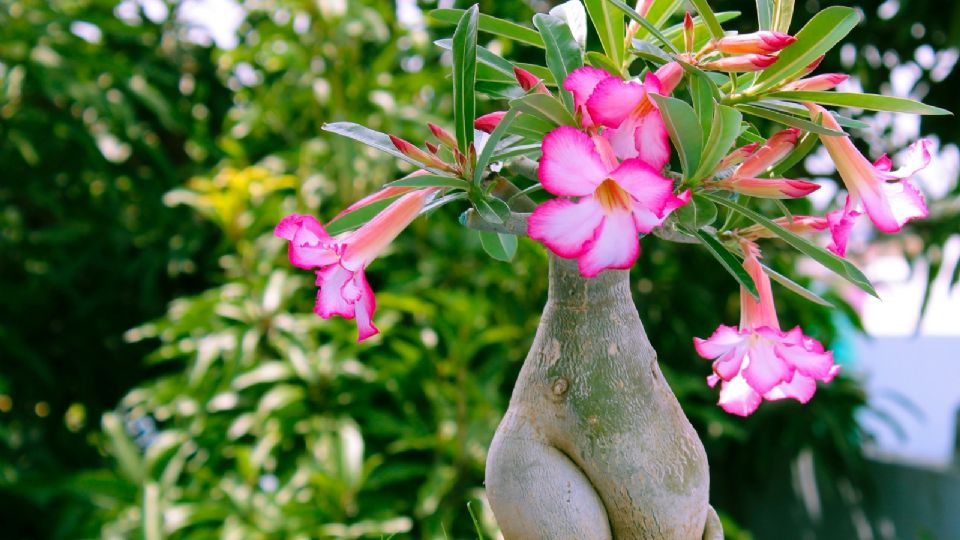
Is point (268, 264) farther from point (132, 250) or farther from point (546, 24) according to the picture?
point (546, 24)

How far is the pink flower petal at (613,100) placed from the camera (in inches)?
18.4

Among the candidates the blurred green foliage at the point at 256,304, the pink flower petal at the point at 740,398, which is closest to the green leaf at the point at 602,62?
the pink flower petal at the point at 740,398

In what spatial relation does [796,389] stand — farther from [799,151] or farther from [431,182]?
[431,182]

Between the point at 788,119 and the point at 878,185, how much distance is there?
0.07 meters

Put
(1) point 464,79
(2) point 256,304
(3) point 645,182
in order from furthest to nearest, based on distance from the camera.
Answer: (2) point 256,304, (1) point 464,79, (3) point 645,182

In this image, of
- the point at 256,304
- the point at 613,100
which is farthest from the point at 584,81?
the point at 256,304

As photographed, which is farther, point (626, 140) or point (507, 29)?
point (507, 29)

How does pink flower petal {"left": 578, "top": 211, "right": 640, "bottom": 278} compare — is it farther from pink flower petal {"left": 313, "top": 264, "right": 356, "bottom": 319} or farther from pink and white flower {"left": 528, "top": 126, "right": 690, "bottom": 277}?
pink flower petal {"left": 313, "top": 264, "right": 356, "bottom": 319}

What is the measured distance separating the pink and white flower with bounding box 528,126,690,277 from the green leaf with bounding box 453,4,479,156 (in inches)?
3.9

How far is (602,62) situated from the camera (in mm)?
549

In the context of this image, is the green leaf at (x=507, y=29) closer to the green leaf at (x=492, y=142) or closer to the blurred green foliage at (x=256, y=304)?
the green leaf at (x=492, y=142)

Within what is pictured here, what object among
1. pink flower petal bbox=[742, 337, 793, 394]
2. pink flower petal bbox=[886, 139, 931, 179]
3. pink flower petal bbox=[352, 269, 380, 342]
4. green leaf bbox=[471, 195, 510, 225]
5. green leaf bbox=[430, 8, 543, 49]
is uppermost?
green leaf bbox=[430, 8, 543, 49]

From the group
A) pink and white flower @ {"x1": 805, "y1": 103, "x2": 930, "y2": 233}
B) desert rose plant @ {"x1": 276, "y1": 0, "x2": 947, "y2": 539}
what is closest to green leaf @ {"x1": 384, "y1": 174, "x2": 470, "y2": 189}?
desert rose plant @ {"x1": 276, "y1": 0, "x2": 947, "y2": 539}

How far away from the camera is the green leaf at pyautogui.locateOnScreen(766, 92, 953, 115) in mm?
528
